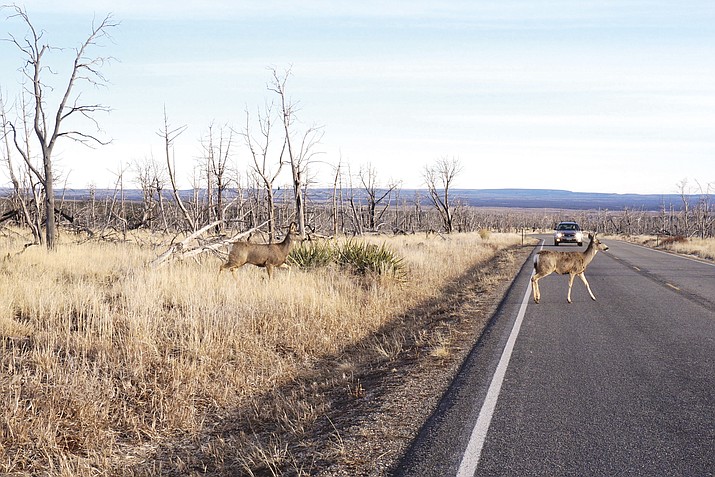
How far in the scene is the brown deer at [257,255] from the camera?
45.6 ft

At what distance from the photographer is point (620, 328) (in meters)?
10.2

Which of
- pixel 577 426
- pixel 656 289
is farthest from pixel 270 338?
pixel 656 289

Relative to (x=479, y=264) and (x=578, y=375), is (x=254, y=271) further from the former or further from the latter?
(x=479, y=264)

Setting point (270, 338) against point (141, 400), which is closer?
point (141, 400)

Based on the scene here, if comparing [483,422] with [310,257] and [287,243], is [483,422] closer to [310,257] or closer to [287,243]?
[287,243]

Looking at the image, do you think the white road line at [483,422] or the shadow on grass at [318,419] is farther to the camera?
the shadow on grass at [318,419]

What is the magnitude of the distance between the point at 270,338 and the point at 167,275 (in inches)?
179

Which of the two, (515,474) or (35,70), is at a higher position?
(35,70)

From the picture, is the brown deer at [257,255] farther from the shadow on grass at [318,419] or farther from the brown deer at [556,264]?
the brown deer at [556,264]

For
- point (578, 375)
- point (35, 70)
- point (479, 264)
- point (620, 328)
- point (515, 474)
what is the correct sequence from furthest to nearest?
point (479, 264), point (35, 70), point (620, 328), point (578, 375), point (515, 474)

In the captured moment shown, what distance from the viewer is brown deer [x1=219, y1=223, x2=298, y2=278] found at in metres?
13.9

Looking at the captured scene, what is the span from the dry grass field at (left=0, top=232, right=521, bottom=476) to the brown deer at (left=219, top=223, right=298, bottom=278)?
48cm

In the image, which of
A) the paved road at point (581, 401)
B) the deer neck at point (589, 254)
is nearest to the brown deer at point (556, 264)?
the deer neck at point (589, 254)

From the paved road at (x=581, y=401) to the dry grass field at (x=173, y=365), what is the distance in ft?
3.33
